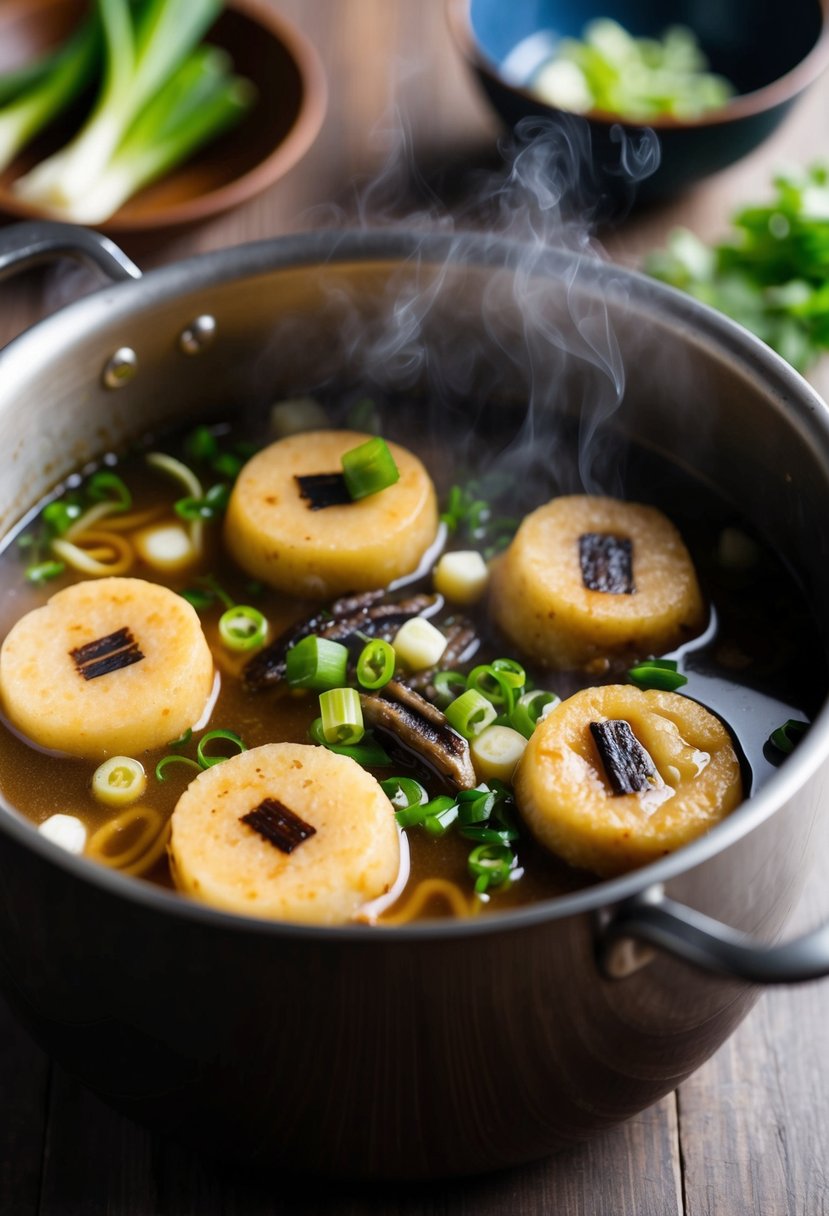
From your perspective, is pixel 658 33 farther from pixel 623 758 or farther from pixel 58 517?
pixel 623 758

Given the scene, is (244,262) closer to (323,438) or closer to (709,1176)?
(323,438)

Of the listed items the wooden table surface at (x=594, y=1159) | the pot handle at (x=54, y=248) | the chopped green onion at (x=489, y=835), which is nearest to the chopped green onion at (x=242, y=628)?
the chopped green onion at (x=489, y=835)

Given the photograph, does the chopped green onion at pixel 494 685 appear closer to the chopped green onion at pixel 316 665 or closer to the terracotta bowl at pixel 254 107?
the chopped green onion at pixel 316 665

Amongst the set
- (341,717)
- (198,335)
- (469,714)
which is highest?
(198,335)

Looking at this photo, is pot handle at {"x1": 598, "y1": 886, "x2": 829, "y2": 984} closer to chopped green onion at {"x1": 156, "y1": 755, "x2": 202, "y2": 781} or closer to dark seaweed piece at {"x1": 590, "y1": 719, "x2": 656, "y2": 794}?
dark seaweed piece at {"x1": 590, "y1": 719, "x2": 656, "y2": 794}

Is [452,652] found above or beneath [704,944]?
beneath

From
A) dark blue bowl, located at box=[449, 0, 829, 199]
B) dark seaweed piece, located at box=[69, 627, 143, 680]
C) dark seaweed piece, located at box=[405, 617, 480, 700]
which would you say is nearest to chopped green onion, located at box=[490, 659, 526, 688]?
dark seaweed piece, located at box=[405, 617, 480, 700]

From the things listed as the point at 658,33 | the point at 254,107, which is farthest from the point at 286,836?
the point at 658,33
